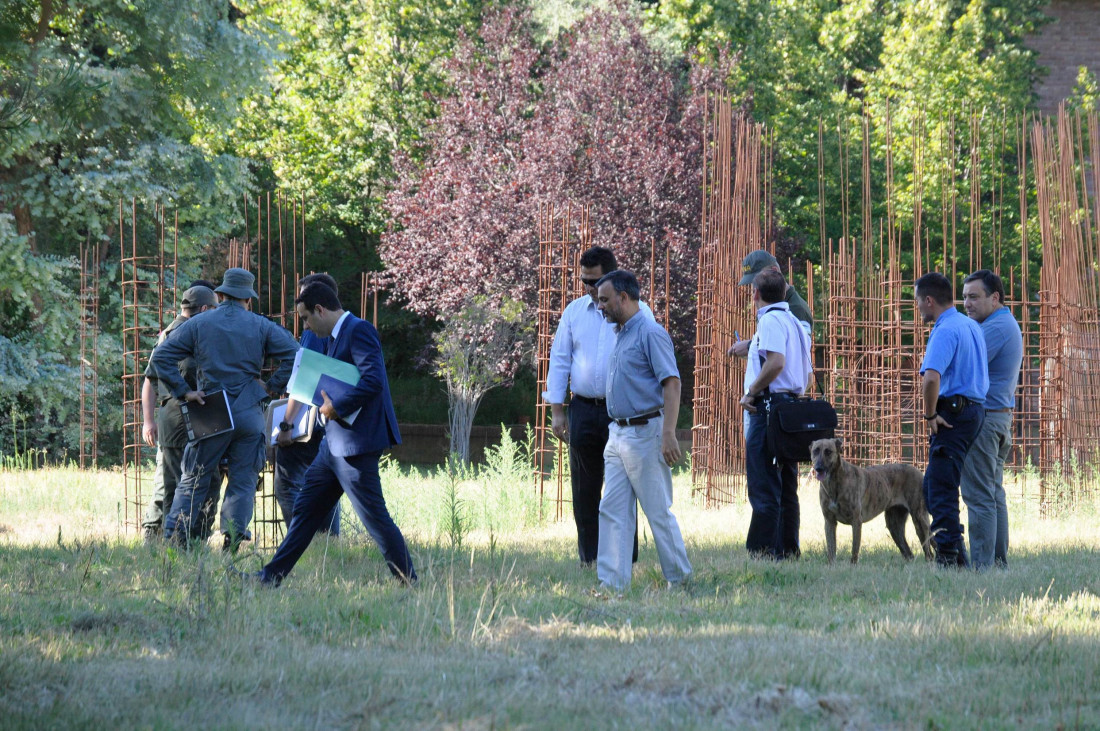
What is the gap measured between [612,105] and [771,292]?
1321 cm

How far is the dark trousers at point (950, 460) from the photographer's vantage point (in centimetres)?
657

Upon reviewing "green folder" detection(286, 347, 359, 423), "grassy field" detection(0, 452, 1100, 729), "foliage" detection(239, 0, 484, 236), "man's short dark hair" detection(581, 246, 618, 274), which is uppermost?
"foliage" detection(239, 0, 484, 236)

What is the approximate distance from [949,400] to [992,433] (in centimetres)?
40

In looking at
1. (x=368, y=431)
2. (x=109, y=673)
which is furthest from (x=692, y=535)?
(x=109, y=673)

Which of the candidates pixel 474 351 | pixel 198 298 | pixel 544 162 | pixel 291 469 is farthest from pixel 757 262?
pixel 474 351

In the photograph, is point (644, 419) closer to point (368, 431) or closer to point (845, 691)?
point (368, 431)

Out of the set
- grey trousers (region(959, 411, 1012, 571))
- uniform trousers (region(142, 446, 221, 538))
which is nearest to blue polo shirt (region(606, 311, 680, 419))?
grey trousers (region(959, 411, 1012, 571))

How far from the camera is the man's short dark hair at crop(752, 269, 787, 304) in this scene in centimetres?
686

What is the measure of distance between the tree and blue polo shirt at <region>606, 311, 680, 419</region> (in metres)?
12.7

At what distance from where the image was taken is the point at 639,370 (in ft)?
19.5

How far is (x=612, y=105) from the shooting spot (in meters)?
19.5

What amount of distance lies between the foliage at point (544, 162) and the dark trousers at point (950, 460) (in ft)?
38.5

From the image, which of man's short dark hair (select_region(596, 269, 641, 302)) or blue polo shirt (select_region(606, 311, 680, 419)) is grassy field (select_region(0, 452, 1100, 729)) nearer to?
blue polo shirt (select_region(606, 311, 680, 419))

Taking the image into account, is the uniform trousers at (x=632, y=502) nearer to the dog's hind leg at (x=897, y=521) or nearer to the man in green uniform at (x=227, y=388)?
the dog's hind leg at (x=897, y=521)
